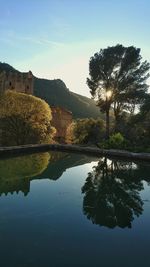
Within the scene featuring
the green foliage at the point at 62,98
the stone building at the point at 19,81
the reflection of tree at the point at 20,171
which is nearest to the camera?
the reflection of tree at the point at 20,171

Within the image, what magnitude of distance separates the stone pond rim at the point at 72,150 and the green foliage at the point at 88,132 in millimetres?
5911

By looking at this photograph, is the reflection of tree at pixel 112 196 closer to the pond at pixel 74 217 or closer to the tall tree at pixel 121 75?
the pond at pixel 74 217

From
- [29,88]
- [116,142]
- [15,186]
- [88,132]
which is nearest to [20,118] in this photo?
[116,142]

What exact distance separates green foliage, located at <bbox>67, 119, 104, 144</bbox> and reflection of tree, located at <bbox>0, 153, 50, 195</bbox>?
9890mm

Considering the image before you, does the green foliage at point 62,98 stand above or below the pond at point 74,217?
above

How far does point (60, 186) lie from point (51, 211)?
10.9 feet

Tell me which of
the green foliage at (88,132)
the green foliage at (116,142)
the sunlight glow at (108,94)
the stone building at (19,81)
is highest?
the stone building at (19,81)

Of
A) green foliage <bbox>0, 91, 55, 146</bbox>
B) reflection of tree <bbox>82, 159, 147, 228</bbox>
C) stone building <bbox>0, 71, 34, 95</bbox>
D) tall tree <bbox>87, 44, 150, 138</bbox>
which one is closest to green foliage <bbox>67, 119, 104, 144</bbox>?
tall tree <bbox>87, 44, 150, 138</bbox>

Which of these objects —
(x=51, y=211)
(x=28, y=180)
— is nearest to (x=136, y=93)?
(x=28, y=180)

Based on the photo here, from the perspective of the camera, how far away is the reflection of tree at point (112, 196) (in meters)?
8.06

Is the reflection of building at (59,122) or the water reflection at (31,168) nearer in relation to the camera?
the water reflection at (31,168)

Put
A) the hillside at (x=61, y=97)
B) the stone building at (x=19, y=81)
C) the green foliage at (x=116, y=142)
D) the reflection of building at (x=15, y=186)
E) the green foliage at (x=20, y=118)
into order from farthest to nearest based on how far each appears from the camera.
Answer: the hillside at (x=61, y=97)
the stone building at (x=19, y=81)
the green foliage at (x=20, y=118)
the green foliage at (x=116, y=142)
the reflection of building at (x=15, y=186)

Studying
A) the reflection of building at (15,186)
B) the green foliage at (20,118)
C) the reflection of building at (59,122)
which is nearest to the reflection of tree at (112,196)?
the reflection of building at (15,186)

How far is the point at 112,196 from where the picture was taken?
1044 centimetres
